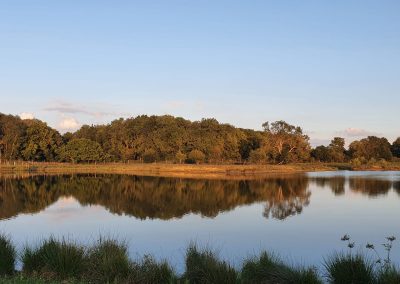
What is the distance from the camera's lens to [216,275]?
9742mm

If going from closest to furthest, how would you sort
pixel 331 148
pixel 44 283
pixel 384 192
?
1. pixel 44 283
2. pixel 384 192
3. pixel 331 148

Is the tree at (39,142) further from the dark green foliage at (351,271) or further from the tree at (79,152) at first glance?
the dark green foliage at (351,271)

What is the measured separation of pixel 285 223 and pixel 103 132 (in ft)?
284

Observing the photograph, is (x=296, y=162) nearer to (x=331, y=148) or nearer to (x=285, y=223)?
(x=331, y=148)

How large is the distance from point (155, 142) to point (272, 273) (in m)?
83.9

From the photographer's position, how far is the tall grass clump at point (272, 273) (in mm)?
9882

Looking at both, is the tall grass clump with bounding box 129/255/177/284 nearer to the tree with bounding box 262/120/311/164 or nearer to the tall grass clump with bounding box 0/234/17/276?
the tall grass clump with bounding box 0/234/17/276

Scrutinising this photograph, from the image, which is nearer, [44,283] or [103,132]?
[44,283]

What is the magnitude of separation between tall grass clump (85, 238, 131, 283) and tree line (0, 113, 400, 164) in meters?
74.2

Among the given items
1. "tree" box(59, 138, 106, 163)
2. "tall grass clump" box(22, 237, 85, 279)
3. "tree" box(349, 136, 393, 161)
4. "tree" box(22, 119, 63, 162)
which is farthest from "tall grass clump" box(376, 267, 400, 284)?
"tree" box(349, 136, 393, 161)

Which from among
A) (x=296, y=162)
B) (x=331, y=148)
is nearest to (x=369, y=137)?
(x=331, y=148)

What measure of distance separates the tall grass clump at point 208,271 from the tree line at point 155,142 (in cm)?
7426

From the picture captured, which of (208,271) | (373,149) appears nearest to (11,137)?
(208,271)

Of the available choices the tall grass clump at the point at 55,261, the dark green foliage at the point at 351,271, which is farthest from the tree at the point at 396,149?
the tall grass clump at the point at 55,261
